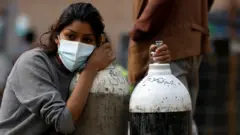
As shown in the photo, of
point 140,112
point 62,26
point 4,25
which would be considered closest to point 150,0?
point 62,26

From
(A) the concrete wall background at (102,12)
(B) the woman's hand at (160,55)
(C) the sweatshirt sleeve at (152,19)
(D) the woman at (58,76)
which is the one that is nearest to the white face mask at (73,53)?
(D) the woman at (58,76)

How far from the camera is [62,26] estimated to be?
3215mm

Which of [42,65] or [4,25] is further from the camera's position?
[4,25]

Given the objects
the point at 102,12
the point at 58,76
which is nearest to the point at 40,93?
the point at 58,76

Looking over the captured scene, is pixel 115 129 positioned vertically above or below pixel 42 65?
below

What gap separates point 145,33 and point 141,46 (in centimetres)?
15

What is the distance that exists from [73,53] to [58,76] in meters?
0.17

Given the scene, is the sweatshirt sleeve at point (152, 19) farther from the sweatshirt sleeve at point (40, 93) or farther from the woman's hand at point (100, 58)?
the sweatshirt sleeve at point (40, 93)

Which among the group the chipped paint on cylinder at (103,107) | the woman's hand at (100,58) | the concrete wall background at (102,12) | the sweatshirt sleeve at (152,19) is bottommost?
the concrete wall background at (102,12)

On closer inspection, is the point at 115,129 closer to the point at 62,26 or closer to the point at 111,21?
the point at 62,26

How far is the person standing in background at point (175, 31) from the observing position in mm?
3986

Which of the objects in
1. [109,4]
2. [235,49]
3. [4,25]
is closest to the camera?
[235,49]

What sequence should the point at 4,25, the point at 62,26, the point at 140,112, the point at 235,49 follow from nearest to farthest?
the point at 140,112 < the point at 62,26 < the point at 235,49 < the point at 4,25

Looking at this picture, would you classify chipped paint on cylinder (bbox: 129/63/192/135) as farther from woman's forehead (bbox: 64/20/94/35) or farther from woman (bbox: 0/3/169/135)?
woman's forehead (bbox: 64/20/94/35)
